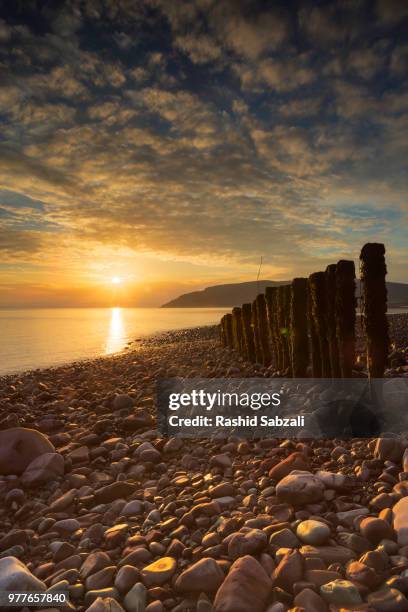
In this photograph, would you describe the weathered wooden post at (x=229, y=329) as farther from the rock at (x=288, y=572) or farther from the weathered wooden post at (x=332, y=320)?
the rock at (x=288, y=572)

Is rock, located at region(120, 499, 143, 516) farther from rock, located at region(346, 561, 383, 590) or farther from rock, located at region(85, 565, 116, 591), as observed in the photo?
rock, located at region(346, 561, 383, 590)

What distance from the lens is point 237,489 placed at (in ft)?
13.1

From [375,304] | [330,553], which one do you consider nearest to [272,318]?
[375,304]

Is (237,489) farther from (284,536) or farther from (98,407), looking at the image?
(98,407)

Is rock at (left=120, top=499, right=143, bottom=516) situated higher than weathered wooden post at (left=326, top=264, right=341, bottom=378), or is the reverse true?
weathered wooden post at (left=326, top=264, right=341, bottom=378)

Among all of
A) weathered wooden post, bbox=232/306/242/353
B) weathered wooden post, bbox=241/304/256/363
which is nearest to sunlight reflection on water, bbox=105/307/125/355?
weathered wooden post, bbox=232/306/242/353

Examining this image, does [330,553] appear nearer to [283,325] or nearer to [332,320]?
[332,320]

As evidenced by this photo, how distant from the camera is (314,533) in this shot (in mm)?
2982

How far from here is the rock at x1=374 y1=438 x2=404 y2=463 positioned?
13.4ft

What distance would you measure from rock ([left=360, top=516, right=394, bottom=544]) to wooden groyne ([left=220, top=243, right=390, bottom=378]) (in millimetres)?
2884

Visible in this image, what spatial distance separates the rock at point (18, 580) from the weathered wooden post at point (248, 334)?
417 inches

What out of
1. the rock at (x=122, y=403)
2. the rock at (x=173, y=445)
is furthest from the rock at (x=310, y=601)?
the rock at (x=122, y=403)

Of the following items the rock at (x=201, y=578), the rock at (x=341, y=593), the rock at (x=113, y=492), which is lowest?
the rock at (x=113, y=492)

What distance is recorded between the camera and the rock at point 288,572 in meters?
2.60
